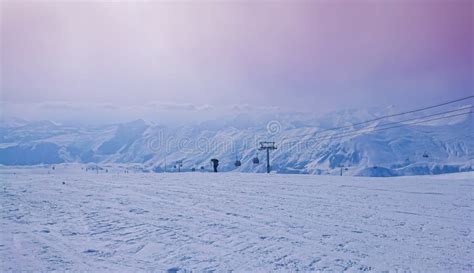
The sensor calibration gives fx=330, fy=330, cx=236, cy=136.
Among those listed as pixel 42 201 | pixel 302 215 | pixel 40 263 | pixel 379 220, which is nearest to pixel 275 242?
pixel 302 215

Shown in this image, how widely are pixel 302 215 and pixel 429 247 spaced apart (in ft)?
13.1

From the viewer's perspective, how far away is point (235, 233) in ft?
28.8

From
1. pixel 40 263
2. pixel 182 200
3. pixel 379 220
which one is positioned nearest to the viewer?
pixel 40 263

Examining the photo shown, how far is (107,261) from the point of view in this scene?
6.80 m

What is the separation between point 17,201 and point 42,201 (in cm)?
97

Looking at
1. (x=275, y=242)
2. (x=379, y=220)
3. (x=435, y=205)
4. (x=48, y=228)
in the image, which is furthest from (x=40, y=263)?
(x=435, y=205)

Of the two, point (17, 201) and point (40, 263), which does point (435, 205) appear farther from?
point (17, 201)

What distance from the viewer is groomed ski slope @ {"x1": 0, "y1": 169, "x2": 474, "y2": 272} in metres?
6.77

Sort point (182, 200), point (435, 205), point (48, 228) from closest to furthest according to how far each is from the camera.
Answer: point (48, 228) → point (435, 205) → point (182, 200)

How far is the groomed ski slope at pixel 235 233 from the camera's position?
22.2 ft

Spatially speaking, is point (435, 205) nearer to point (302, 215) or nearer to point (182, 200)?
point (302, 215)

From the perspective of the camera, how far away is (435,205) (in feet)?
42.8

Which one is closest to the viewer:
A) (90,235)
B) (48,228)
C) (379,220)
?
(90,235)

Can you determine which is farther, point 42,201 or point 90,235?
point 42,201
